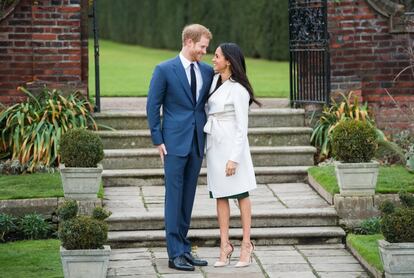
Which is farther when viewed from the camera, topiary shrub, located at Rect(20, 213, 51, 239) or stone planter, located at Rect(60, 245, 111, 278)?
topiary shrub, located at Rect(20, 213, 51, 239)

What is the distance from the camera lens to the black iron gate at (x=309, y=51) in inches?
482

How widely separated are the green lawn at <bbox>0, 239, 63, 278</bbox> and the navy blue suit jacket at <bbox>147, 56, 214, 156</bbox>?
126cm

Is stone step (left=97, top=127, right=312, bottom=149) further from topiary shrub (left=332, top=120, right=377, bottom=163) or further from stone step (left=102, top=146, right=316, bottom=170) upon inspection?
topiary shrub (left=332, top=120, right=377, bottom=163)

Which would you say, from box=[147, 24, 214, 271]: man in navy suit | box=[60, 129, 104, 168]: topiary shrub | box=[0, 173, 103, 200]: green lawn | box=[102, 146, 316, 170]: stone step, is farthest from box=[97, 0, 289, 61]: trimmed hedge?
box=[147, 24, 214, 271]: man in navy suit

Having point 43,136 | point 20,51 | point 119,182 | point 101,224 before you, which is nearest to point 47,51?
point 20,51

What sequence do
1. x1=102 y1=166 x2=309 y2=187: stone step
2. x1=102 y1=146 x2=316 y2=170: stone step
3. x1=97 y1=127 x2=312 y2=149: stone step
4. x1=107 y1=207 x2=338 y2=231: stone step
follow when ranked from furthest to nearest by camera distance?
x1=97 y1=127 x2=312 y2=149: stone step < x1=102 y1=146 x2=316 y2=170: stone step < x1=102 y1=166 x2=309 y2=187: stone step < x1=107 y1=207 x2=338 y2=231: stone step

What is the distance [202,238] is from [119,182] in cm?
213

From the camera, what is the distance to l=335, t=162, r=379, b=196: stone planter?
A: 9.48m

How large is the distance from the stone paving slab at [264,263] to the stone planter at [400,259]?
2.15ft

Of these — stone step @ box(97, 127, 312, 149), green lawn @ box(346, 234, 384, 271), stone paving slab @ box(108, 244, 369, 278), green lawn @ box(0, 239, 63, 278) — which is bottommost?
stone paving slab @ box(108, 244, 369, 278)

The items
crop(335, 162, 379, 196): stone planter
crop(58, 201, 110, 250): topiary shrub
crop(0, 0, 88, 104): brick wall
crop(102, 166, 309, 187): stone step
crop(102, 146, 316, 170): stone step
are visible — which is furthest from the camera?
crop(0, 0, 88, 104): brick wall

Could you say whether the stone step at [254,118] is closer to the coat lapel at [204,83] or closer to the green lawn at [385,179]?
the green lawn at [385,179]

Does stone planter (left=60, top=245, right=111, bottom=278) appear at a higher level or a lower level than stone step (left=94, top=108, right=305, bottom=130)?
A: lower

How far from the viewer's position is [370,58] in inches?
492
